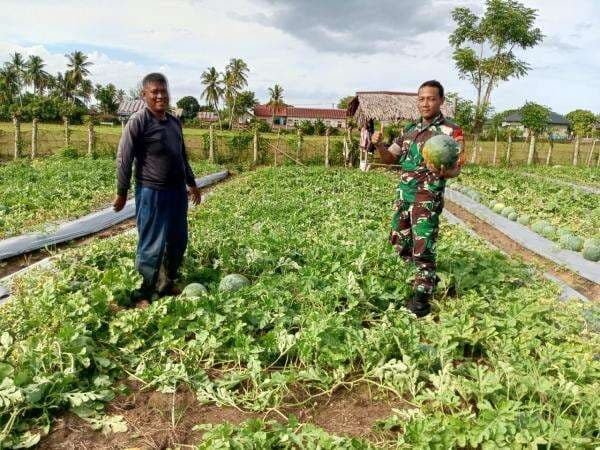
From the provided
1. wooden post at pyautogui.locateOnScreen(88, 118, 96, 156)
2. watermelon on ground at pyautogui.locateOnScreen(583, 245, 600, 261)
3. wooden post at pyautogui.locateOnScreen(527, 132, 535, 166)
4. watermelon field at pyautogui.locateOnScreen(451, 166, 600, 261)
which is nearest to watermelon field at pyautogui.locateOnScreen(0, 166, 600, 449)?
watermelon on ground at pyautogui.locateOnScreen(583, 245, 600, 261)

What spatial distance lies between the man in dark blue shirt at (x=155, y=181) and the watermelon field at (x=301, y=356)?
281mm

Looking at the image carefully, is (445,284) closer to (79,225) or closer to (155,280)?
(155,280)

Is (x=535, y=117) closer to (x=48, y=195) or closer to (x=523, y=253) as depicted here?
(x=523, y=253)

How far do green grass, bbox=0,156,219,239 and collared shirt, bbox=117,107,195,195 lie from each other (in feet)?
11.3

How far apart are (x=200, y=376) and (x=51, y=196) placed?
828 cm

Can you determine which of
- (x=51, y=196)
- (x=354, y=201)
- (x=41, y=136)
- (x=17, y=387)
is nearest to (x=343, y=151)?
(x=354, y=201)

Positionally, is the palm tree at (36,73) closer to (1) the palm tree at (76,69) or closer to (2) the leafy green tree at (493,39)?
(1) the palm tree at (76,69)

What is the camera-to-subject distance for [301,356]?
135 inches

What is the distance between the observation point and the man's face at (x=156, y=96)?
13.8 feet

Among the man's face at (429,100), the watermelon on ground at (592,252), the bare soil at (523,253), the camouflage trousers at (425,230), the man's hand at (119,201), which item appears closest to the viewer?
the man's face at (429,100)

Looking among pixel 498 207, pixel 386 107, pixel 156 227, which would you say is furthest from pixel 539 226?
pixel 386 107

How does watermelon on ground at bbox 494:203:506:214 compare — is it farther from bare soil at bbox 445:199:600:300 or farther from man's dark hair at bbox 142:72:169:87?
man's dark hair at bbox 142:72:169:87

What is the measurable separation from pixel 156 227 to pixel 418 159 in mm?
2539

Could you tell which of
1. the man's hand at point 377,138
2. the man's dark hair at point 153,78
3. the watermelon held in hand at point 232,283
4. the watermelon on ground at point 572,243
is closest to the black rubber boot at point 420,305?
the man's hand at point 377,138
